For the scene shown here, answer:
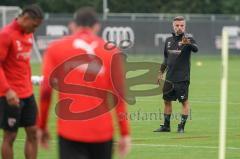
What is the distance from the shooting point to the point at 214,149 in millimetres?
14516

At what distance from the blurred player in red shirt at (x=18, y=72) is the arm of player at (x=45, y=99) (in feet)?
7.93

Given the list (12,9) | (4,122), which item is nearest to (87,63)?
(4,122)

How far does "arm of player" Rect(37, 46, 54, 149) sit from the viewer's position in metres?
8.29

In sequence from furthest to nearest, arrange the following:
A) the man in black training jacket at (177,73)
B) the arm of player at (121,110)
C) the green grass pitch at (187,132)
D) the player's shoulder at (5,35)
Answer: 1. the man in black training jacket at (177,73)
2. the green grass pitch at (187,132)
3. the player's shoulder at (5,35)
4. the arm of player at (121,110)

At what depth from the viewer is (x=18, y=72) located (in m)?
11.4

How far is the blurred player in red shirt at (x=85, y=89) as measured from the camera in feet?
26.9

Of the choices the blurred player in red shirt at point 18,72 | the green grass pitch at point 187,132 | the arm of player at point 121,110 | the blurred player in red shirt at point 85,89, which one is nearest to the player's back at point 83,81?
the blurred player in red shirt at point 85,89

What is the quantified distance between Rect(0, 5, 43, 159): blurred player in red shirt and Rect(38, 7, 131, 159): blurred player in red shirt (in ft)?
8.73

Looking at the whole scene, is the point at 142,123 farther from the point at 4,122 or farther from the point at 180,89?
the point at 4,122

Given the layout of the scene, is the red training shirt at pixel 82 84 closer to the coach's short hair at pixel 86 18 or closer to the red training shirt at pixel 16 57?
the coach's short hair at pixel 86 18

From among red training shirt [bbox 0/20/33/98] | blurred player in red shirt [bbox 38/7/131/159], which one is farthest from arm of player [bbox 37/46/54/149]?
red training shirt [bbox 0/20/33/98]

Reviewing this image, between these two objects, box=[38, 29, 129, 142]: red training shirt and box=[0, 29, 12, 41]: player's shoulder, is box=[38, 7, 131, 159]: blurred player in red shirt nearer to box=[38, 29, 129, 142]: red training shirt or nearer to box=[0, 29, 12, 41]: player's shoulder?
box=[38, 29, 129, 142]: red training shirt

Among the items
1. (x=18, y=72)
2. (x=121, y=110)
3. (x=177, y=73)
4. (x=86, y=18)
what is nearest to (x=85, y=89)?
(x=121, y=110)

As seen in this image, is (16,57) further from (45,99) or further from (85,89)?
(85,89)
